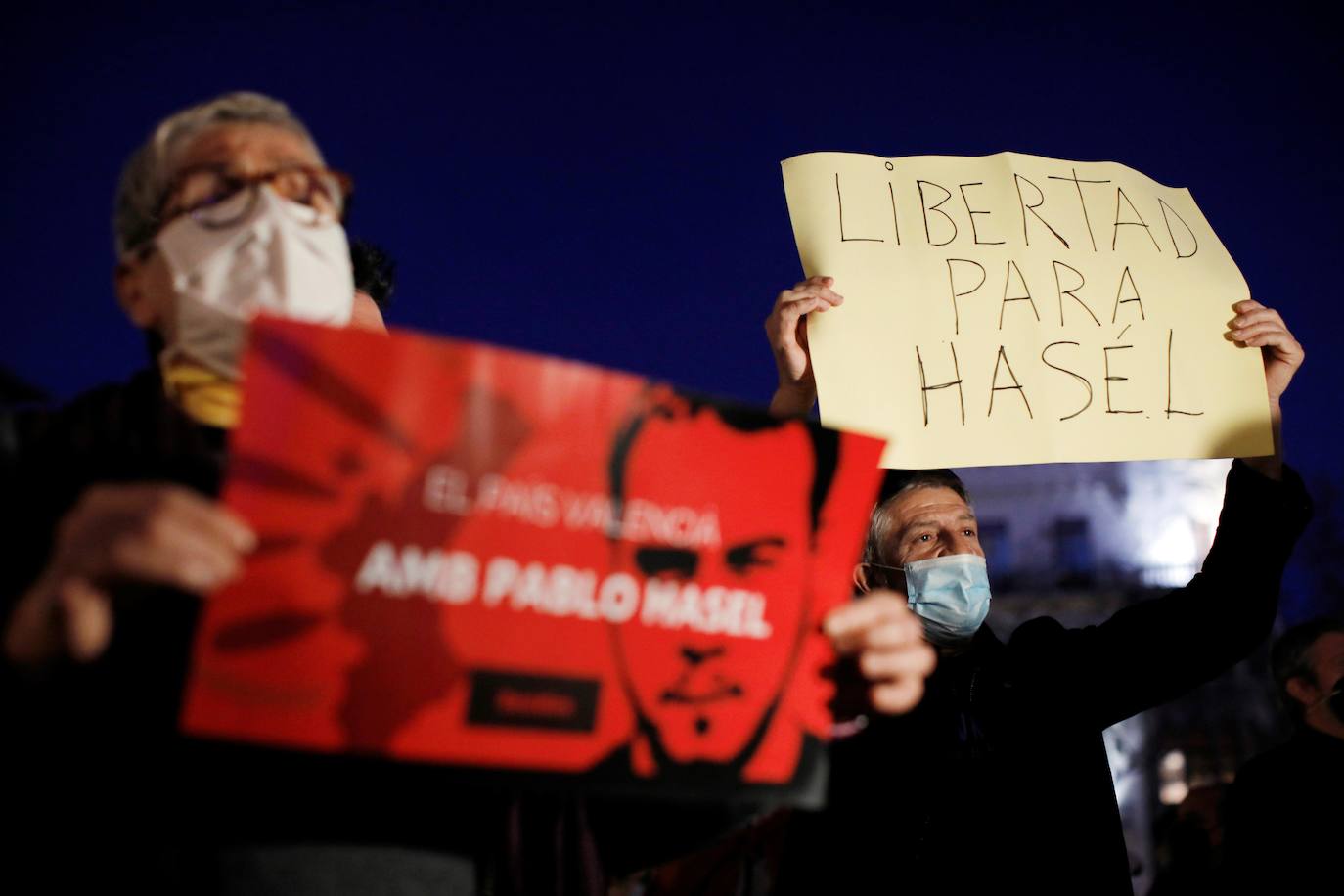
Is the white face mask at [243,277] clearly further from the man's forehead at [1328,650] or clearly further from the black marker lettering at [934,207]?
the man's forehead at [1328,650]

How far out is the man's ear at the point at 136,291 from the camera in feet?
4.82

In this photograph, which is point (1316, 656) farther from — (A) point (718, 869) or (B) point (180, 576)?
(B) point (180, 576)

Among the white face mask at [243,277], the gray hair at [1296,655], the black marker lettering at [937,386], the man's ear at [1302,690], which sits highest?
the black marker lettering at [937,386]

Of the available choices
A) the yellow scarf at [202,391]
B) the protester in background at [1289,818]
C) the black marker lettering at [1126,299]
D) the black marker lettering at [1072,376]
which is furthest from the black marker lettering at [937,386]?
the protester in background at [1289,818]

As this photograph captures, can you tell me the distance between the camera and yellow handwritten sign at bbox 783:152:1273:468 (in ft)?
7.74

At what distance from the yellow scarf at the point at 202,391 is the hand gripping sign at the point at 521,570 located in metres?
0.37

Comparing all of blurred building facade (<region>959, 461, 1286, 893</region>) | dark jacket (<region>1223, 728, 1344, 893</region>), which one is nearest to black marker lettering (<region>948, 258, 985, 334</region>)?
dark jacket (<region>1223, 728, 1344, 893</region>)

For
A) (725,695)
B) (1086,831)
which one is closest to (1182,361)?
(1086,831)

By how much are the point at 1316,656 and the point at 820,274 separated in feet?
11.1

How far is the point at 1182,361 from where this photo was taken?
250 centimetres

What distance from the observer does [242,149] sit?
1.51 metres

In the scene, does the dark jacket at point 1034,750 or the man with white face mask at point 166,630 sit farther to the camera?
the dark jacket at point 1034,750

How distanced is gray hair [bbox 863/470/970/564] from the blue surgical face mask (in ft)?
0.90

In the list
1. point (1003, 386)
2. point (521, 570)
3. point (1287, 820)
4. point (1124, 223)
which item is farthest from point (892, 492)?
point (521, 570)
